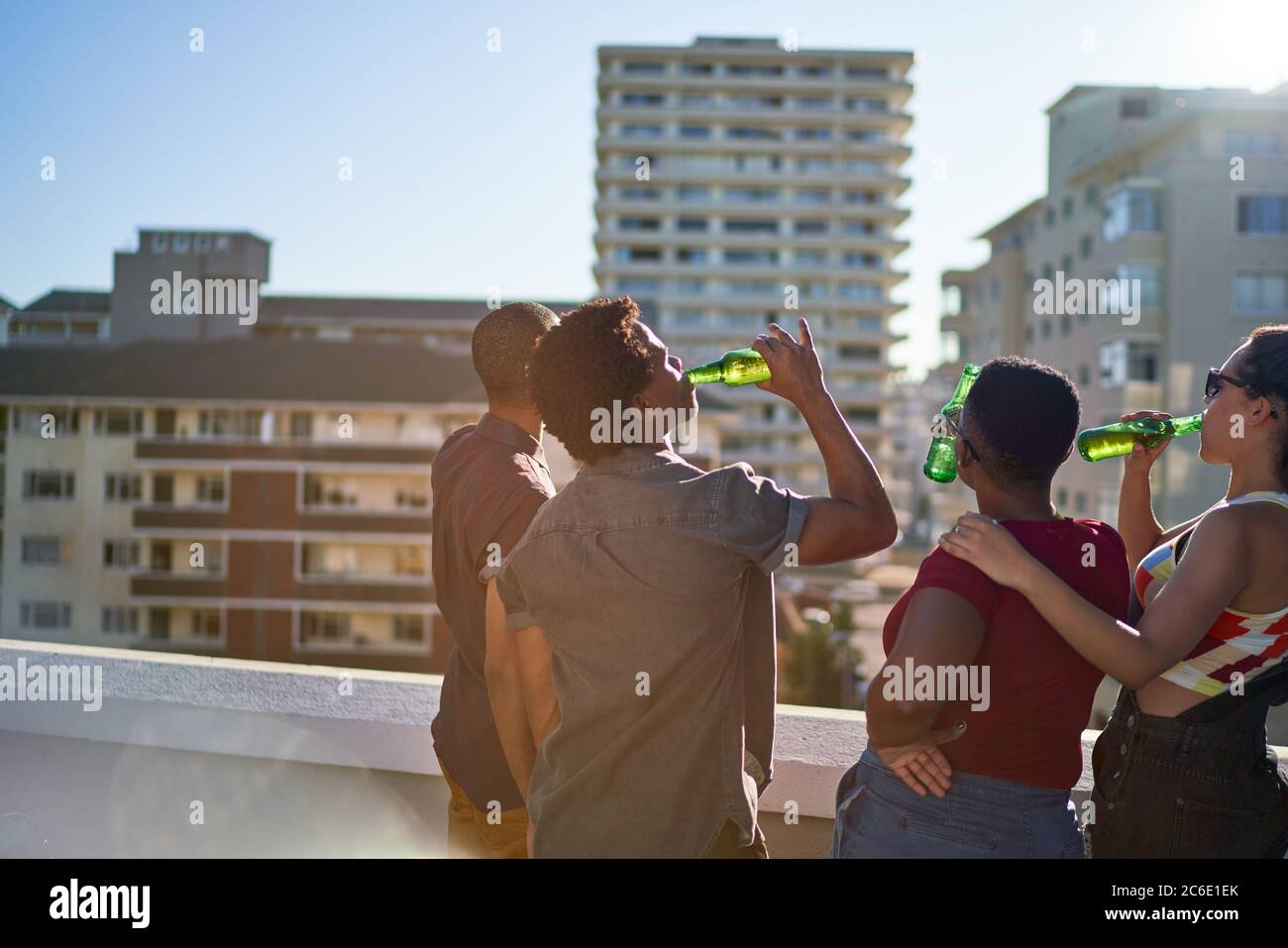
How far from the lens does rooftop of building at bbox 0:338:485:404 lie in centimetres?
3544

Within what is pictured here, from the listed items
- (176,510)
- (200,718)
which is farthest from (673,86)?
(200,718)

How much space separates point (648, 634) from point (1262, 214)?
1292 inches

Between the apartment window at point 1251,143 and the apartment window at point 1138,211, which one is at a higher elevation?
the apartment window at point 1251,143

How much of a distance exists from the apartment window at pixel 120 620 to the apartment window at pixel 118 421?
6.17 m

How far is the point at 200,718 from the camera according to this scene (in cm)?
322

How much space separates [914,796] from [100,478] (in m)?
39.7

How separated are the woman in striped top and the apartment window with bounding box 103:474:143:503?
38710mm

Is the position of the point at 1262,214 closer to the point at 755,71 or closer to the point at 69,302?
the point at 755,71

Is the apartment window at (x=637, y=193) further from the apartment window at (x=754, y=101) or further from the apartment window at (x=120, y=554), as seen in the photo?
the apartment window at (x=120, y=554)

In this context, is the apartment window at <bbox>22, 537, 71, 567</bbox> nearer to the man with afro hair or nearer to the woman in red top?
the man with afro hair

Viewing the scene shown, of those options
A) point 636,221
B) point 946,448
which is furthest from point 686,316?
point 946,448

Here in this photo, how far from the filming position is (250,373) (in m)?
36.3

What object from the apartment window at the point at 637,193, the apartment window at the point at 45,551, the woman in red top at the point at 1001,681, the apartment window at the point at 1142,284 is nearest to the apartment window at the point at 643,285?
the apartment window at the point at 637,193

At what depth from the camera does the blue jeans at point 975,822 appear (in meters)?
1.87
